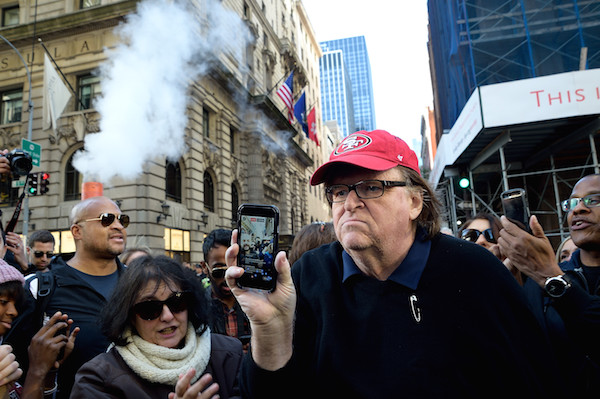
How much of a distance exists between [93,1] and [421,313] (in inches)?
849

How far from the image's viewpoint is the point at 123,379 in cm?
209

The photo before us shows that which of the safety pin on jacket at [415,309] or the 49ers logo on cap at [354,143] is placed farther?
the 49ers logo on cap at [354,143]

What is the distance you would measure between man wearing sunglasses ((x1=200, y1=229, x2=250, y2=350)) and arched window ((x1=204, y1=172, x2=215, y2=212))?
55.1ft

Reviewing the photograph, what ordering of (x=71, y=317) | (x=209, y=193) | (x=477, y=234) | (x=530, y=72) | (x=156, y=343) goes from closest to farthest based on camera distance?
(x=156, y=343), (x=71, y=317), (x=477, y=234), (x=530, y=72), (x=209, y=193)

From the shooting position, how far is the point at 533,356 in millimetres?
1575

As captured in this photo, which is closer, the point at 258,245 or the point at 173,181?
the point at 258,245

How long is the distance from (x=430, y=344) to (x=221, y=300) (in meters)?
2.62

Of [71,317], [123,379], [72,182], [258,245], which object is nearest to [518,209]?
[258,245]

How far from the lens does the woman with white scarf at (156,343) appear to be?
211 centimetres

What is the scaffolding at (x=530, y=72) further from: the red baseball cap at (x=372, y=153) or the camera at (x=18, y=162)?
the camera at (x=18, y=162)

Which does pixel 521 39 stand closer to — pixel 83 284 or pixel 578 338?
pixel 578 338

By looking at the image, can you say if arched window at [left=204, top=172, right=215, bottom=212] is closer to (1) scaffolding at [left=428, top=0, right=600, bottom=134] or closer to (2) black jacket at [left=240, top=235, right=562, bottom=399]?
(1) scaffolding at [left=428, top=0, right=600, bottom=134]

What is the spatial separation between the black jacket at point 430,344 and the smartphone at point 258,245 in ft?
1.01

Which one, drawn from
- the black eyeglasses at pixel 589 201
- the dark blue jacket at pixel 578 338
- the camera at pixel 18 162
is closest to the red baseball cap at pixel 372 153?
the dark blue jacket at pixel 578 338
